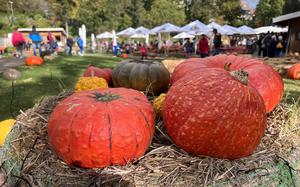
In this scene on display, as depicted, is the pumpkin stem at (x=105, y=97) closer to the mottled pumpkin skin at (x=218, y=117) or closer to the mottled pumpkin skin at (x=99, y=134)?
the mottled pumpkin skin at (x=99, y=134)

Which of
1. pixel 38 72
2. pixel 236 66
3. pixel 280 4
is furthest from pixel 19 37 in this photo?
pixel 280 4

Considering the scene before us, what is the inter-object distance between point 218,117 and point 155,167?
476mm

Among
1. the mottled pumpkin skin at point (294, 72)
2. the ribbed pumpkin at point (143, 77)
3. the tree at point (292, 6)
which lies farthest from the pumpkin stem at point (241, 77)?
the tree at point (292, 6)

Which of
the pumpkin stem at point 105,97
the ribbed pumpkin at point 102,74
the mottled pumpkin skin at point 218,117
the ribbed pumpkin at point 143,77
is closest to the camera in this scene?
the mottled pumpkin skin at point 218,117

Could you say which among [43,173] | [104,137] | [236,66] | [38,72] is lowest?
[38,72]

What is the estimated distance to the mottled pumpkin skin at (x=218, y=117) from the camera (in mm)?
2158

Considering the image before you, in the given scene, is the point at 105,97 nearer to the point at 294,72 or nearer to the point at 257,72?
the point at 257,72

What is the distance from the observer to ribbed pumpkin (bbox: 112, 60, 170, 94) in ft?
11.8

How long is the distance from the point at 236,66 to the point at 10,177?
188 cm

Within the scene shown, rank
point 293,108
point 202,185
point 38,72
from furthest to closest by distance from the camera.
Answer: point 38,72, point 293,108, point 202,185

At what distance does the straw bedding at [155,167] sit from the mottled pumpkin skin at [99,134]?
7 centimetres

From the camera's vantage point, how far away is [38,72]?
12.8 m

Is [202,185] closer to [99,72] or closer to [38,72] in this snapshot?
[99,72]

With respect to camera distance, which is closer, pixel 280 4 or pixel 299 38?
pixel 299 38
